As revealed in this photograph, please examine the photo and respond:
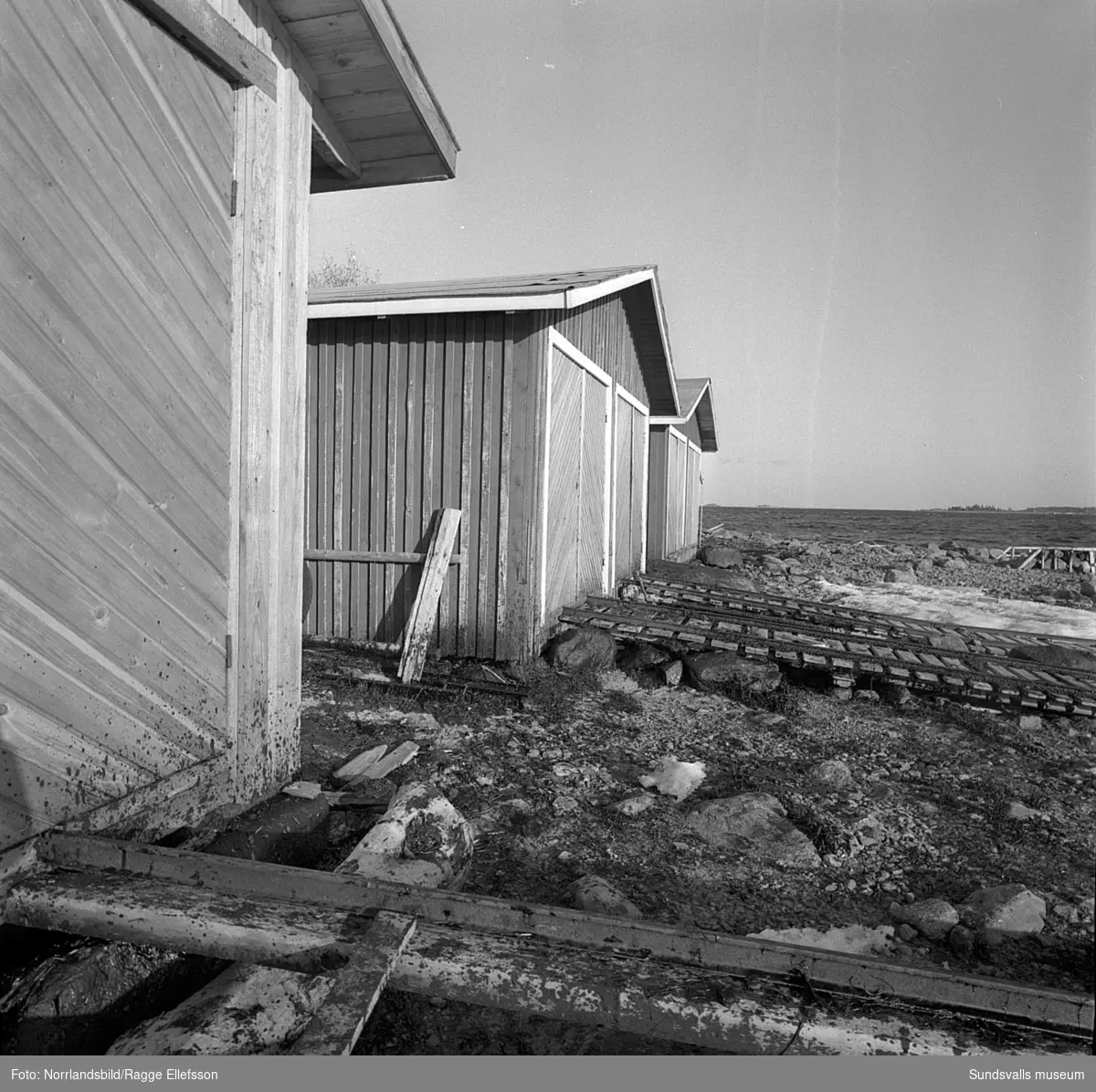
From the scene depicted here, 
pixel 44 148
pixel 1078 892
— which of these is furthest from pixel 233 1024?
pixel 1078 892

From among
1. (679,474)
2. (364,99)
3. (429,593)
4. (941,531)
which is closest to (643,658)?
(429,593)

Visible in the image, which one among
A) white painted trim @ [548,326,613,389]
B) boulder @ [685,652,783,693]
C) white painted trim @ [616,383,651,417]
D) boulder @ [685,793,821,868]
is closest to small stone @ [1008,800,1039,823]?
boulder @ [685,793,821,868]

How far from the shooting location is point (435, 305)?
6559 mm

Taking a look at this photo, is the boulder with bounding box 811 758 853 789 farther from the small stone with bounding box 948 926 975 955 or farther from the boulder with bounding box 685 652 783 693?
the boulder with bounding box 685 652 783 693

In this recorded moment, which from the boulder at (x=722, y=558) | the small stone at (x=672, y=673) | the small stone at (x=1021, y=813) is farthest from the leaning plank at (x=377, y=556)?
the boulder at (x=722, y=558)

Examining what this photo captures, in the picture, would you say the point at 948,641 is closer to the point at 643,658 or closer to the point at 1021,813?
the point at 643,658

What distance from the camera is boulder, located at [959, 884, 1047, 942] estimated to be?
115 inches

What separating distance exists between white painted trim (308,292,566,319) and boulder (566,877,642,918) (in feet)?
15.1

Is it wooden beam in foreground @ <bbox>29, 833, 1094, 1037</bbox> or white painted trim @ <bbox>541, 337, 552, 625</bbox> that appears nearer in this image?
wooden beam in foreground @ <bbox>29, 833, 1094, 1037</bbox>

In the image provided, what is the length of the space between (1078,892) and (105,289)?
177 inches

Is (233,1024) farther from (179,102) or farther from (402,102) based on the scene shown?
(402,102)

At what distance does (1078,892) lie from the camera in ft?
10.7

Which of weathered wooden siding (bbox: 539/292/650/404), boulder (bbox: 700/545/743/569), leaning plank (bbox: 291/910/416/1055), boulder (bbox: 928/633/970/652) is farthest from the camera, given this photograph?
boulder (bbox: 700/545/743/569)

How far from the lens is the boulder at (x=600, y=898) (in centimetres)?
296
